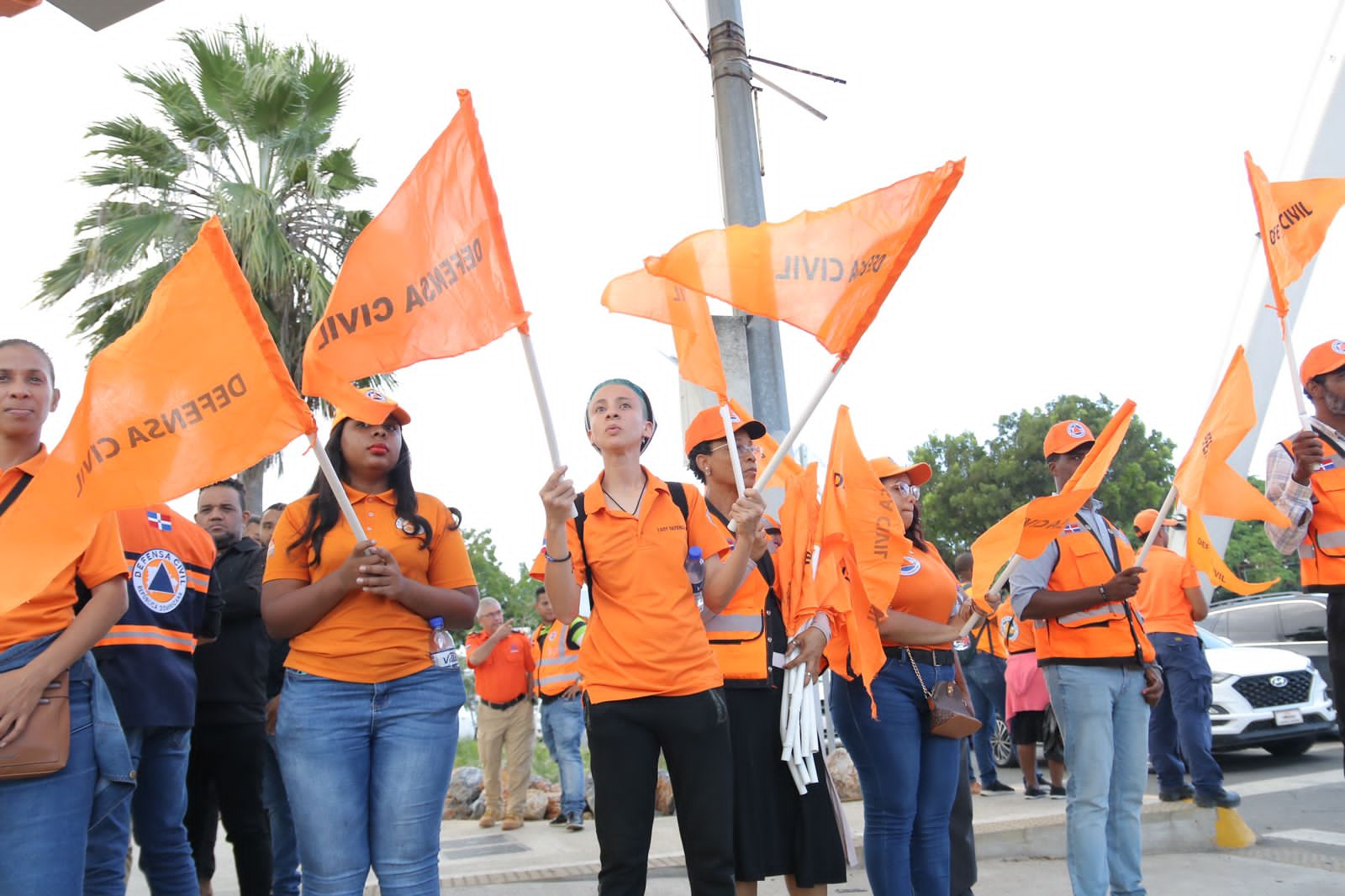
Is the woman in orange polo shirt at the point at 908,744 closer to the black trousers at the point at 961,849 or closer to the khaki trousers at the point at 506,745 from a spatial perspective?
the black trousers at the point at 961,849

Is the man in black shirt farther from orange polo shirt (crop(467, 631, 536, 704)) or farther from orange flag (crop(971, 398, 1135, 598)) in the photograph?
orange polo shirt (crop(467, 631, 536, 704))

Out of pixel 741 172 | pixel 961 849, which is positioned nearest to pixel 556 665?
pixel 741 172

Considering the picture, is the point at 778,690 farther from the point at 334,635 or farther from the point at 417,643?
the point at 334,635

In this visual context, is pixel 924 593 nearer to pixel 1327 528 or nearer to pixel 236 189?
pixel 1327 528

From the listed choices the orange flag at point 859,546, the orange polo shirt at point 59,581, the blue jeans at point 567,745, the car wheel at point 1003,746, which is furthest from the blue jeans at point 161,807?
the car wheel at point 1003,746

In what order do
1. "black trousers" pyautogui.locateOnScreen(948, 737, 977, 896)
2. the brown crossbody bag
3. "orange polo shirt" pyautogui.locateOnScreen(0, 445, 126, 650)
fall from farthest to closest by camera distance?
"black trousers" pyautogui.locateOnScreen(948, 737, 977, 896)
"orange polo shirt" pyautogui.locateOnScreen(0, 445, 126, 650)
the brown crossbody bag

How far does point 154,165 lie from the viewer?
13609mm

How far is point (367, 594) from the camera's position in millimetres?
3717

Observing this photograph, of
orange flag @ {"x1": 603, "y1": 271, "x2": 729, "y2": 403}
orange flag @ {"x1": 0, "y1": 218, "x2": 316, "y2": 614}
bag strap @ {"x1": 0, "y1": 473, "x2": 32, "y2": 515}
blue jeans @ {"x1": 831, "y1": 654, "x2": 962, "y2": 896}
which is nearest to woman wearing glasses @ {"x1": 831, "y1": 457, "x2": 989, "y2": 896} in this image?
blue jeans @ {"x1": 831, "y1": 654, "x2": 962, "y2": 896}

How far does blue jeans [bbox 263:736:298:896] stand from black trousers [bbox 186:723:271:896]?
0.85ft

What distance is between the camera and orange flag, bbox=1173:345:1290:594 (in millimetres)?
5102

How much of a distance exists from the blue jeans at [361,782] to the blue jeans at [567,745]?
6.04 metres

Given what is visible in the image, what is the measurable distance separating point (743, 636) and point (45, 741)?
234cm

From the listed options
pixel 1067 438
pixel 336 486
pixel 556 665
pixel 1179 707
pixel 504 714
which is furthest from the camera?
pixel 504 714
